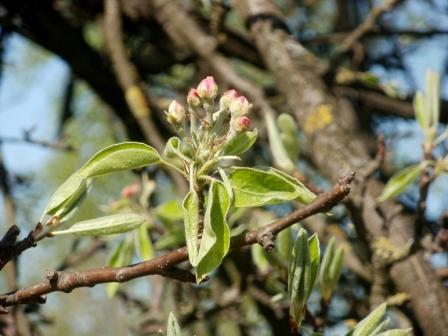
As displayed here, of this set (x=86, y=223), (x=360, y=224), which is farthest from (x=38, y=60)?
(x=86, y=223)

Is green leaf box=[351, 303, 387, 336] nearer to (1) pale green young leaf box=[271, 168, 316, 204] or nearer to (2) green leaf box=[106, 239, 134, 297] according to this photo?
(1) pale green young leaf box=[271, 168, 316, 204]

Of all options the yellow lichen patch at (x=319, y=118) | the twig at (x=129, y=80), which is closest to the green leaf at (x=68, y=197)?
the yellow lichen patch at (x=319, y=118)

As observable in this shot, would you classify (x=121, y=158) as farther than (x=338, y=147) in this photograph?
No

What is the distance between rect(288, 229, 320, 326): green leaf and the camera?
762mm

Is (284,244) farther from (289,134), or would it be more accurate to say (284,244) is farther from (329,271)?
(289,134)

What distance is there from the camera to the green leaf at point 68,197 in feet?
2.56

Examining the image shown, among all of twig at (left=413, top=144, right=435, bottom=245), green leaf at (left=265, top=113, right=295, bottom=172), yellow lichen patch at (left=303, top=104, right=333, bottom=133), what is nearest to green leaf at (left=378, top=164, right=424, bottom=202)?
twig at (left=413, top=144, right=435, bottom=245)

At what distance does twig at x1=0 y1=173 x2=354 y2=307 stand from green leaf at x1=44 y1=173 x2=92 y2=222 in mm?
93

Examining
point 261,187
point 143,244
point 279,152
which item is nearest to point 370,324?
point 261,187

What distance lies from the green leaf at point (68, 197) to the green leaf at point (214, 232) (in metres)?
0.15

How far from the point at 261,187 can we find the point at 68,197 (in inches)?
8.5

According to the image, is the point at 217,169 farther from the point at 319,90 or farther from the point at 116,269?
the point at 319,90

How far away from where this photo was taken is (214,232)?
2.22ft

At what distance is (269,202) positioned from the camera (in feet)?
2.36
